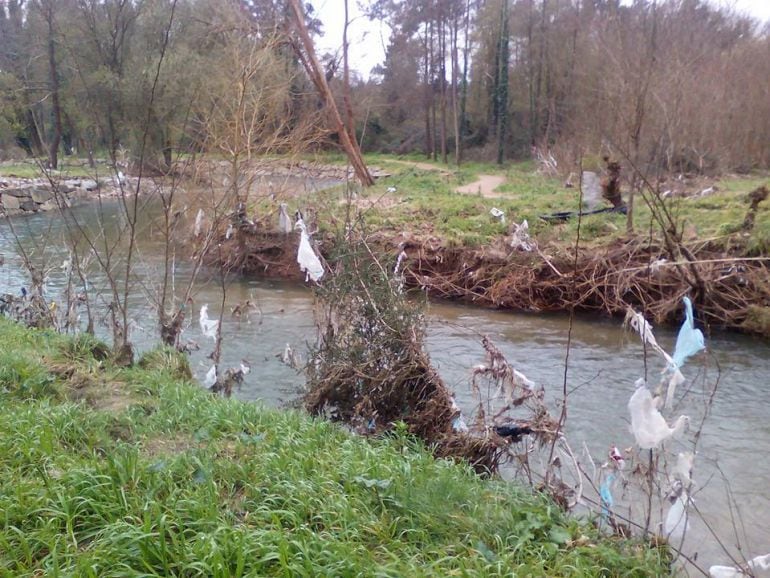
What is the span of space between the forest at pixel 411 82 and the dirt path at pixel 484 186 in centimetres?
247

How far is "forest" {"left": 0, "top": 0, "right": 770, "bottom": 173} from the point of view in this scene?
8.77 m

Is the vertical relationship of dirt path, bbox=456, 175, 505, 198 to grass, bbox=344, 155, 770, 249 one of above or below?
above

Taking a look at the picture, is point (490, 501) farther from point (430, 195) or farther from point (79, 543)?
point (430, 195)

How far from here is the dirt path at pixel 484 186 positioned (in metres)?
20.5

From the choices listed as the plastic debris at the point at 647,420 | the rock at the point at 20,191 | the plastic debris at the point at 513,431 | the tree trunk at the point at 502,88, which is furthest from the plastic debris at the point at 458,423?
the tree trunk at the point at 502,88

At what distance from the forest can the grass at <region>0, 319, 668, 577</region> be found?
101 inches

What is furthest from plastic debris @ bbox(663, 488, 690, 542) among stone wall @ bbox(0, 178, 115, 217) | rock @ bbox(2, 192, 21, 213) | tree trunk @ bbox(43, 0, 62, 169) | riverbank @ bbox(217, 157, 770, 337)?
rock @ bbox(2, 192, 21, 213)

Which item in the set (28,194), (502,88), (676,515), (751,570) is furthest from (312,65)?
(502,88)

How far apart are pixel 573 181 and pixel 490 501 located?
59.3 ft

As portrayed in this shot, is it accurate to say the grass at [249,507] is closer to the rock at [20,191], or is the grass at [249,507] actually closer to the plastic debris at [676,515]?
the plastic debris at [676,515]

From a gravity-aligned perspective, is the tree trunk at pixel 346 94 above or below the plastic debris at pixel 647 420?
above

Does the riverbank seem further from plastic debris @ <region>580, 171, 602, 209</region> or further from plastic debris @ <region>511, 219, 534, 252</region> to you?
plastic debris @ <region>580, 171, 602, 209</region>

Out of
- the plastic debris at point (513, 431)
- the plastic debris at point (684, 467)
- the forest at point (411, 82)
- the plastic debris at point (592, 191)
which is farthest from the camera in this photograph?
the plastic debris at point (592, 191)

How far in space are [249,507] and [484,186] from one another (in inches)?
824
